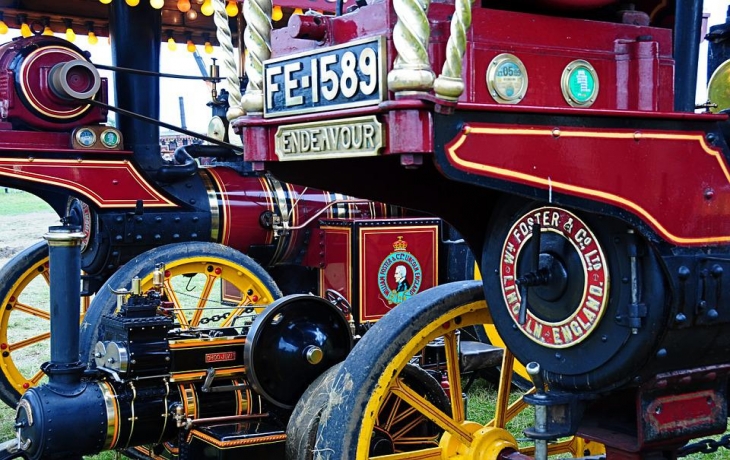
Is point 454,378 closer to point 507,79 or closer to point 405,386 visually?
point 405,386

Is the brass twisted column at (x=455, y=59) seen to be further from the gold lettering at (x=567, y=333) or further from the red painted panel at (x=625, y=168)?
the gold lettering at (x=567, y=333)

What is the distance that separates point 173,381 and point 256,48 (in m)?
1.36

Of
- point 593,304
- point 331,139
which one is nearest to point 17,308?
point 331,139

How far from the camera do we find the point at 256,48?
2.31 m

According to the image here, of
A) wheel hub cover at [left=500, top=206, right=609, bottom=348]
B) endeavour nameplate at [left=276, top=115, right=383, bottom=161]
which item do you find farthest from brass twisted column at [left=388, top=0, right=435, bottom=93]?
wheel hub cover at [left=500, top=206, right=609, bottom=348]

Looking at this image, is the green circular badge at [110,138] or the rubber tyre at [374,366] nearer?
the rubber tyre at [374,366]

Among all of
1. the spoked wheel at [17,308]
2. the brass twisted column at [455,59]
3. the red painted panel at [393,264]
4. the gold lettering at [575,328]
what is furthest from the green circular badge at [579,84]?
the spoked wheel at [17,308]

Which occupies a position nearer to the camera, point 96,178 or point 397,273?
point 96,178

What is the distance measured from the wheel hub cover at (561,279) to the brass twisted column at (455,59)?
0.48 metres

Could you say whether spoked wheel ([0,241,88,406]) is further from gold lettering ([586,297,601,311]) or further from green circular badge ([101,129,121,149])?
gold lettering ([586,297,601,311])

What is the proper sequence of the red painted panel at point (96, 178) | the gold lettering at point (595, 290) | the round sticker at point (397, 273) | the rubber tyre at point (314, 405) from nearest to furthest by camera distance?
1. the gold lettering at point (595, 290)
2. the rubber tyre at point (314, 405)
3. the red painted panel at point (96, 178)
4. the round sticker at point (397, 273)

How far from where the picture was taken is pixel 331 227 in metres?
5.00

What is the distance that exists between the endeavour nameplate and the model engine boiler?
1106 mm

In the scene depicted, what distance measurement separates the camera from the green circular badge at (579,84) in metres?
2.06
